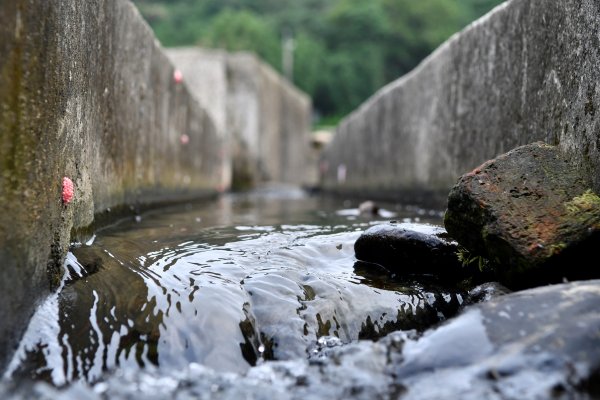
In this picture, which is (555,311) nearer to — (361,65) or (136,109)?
(136,109)

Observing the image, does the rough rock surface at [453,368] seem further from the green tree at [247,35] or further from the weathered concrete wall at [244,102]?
the green tree at [247,35]

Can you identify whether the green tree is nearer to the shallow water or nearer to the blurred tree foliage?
the blurred tree foliage

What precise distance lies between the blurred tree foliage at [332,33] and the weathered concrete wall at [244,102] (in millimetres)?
24038

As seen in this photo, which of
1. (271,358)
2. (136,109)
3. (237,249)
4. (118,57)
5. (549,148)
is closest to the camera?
(271,358)

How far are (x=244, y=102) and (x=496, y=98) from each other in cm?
1344

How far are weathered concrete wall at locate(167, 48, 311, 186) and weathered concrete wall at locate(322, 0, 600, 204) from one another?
7.50m

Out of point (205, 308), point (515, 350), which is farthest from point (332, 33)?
point (515, 350)

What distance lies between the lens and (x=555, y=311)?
75.9 inches

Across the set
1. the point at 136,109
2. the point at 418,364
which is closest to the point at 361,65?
the point at 136,109

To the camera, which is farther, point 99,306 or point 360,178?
point 360,178

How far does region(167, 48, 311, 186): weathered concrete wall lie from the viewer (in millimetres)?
15172

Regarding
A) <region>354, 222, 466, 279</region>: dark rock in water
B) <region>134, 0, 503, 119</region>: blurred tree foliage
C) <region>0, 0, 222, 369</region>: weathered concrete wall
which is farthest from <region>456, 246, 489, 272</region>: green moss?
<region>134, 0, 503, 119</region>: blurred tree foliage

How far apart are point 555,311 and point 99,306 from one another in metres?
1.65

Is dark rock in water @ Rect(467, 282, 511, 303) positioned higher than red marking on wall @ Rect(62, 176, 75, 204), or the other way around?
red marking on wall @ Rect(62, 176, 75, 204)
